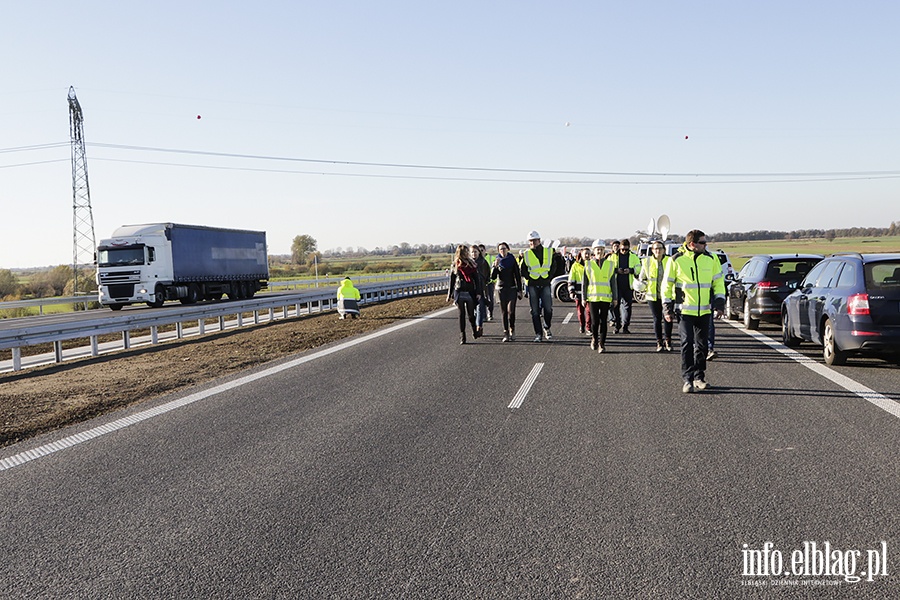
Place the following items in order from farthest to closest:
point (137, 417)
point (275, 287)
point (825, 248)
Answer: point (825, 248) → point (275, 287) → point (137, 417)

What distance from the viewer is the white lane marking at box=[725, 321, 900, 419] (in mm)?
7797

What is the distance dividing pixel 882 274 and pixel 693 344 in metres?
3.53

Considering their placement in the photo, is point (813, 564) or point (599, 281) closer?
point (813, 564)

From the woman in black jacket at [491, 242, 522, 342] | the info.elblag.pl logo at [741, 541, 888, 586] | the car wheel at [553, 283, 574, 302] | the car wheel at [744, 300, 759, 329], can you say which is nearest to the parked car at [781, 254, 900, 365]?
the car wheel at [744, 300, 759, 329]

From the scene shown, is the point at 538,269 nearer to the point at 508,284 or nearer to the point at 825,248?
the point at 508,284

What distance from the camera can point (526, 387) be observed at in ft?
30.5

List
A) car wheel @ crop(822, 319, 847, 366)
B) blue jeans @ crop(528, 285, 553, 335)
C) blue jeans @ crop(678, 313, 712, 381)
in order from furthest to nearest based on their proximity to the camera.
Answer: blue jeans @ crop(528, 285, 553, 335) → car wheel @ crop(822, 319, 847, 366) → blue jeans @ crop(678, 313, 712, 381)

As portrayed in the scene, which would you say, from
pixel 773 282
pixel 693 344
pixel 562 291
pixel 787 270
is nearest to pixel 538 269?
pixel 773 282

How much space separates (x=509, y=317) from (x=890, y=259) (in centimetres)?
715

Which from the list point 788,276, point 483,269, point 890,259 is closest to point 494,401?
point 890,259

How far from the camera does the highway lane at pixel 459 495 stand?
3789 mm

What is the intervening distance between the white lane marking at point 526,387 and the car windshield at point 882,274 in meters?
4.58

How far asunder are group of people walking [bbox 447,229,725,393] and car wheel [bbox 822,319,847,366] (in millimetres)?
1604

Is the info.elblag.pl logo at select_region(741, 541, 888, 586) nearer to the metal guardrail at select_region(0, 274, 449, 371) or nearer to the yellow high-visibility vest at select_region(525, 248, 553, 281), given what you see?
the yellow high-visibility vest at select_region(525, 248, 553, 281)
